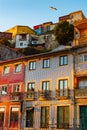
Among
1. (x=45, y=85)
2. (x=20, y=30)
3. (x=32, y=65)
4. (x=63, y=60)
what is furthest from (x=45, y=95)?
(x=20, y=30)

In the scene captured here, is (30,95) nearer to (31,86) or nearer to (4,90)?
(31,86)

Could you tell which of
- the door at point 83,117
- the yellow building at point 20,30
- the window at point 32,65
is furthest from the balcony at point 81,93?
the yellow building at point 20,30

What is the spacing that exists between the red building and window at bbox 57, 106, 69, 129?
5.74 meters

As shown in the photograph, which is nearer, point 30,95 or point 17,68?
point 30,95

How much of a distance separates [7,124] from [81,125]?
1084 cm

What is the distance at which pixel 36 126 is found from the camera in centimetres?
3191

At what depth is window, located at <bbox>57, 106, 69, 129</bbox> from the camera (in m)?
30.0

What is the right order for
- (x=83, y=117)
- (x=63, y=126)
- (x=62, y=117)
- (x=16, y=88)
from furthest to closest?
(x=16, y=88) < (x=62, y=117) < (x=63, y=126) < (x=83, y=117)

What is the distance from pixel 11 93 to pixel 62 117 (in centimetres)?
Result: 862

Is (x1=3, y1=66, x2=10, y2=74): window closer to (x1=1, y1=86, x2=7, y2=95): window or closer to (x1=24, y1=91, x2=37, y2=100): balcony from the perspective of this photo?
(x1=1, y1=86, x2=7, y2=95): window

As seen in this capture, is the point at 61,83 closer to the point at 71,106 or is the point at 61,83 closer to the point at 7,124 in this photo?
the point at 71,106

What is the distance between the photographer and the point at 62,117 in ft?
99.9

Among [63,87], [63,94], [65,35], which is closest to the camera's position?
[63,94]

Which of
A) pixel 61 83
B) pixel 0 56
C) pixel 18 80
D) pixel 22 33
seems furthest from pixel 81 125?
pixel 22 33
